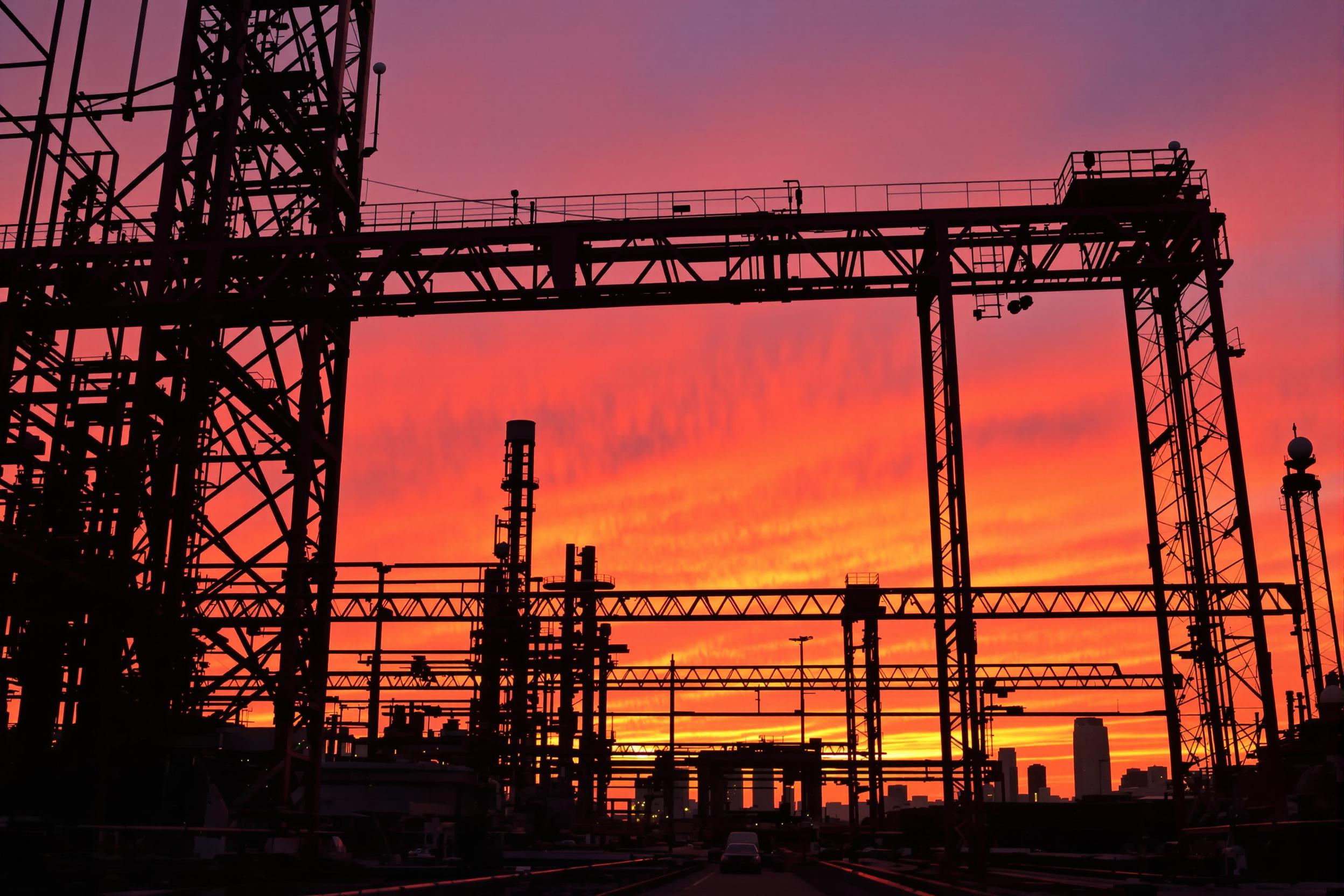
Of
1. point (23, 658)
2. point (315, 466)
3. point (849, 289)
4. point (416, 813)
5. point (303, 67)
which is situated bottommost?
point (416, 813)

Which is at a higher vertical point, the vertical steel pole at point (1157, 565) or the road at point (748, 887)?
the vertical steel pole at point (1157, 565)

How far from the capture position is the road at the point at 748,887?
26.1 metres

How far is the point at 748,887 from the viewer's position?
2927 cm

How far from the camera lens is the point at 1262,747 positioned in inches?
1357

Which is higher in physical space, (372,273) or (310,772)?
(372,273)

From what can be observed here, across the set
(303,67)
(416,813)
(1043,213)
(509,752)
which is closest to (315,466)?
(303,67)

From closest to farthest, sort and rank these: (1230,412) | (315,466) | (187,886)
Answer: (187,886) < (1230,412) < (315,466)

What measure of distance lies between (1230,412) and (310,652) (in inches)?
1000

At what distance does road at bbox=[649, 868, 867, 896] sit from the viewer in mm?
26141

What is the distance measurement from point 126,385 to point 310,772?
484 inches

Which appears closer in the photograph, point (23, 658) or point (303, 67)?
point (23, 658)

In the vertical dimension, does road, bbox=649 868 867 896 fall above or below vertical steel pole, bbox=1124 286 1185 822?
below

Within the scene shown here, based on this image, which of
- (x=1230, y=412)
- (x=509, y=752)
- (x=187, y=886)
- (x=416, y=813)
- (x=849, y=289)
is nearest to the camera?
(x=187, y=886)

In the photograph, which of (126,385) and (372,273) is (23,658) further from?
(372,273)
